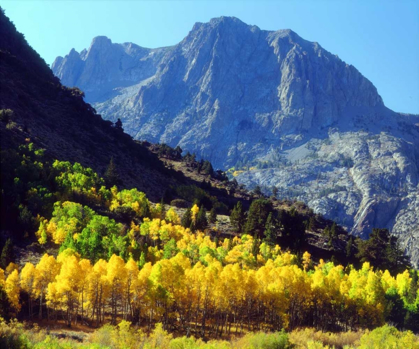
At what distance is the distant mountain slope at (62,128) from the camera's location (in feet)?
399

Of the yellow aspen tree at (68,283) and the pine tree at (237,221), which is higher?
the pine tree at (237,221)

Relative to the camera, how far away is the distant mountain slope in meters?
122

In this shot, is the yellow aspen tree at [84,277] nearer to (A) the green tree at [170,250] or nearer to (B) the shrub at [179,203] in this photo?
(A) the green tree at [170,250]

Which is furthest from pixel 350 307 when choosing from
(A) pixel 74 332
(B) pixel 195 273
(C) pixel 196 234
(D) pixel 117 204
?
(D) pixel 117 204

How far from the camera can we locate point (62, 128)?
13850 cm

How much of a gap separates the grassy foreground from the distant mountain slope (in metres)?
69.6

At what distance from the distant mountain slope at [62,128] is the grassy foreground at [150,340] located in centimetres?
6964

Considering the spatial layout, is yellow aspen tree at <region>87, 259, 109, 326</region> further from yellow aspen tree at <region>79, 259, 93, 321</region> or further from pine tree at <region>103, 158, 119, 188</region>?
pine tree at <region>103, 158, 119, 188</region>

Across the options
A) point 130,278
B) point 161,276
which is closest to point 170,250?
point 161,276

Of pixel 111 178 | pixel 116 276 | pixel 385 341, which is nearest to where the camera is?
pixel 385 341

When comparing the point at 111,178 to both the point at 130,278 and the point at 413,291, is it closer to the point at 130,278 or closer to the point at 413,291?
the point at 130,278

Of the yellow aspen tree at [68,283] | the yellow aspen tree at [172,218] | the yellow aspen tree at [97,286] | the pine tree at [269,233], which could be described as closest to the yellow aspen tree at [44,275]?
the yellow aspen tree at [68,283]

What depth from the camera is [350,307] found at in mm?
65312

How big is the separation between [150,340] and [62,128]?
109541 millimetres
